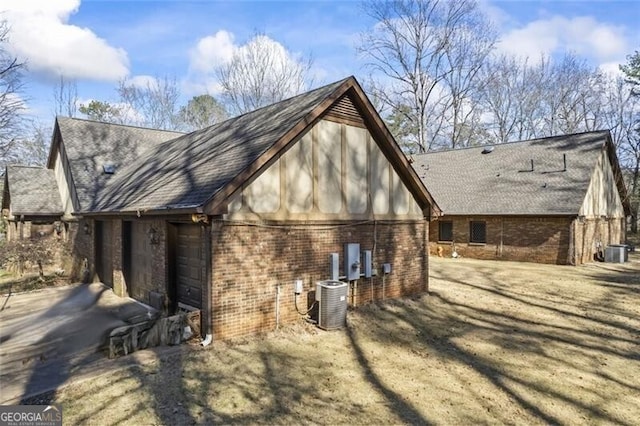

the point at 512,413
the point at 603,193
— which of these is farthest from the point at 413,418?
the point at 603,193

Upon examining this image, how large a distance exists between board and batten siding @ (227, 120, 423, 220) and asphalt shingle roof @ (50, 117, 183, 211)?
931cm

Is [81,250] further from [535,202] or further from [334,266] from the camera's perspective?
[535,202]

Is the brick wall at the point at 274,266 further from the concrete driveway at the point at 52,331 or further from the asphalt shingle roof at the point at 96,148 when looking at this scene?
the asphalt shingle roof at the point at 96,148

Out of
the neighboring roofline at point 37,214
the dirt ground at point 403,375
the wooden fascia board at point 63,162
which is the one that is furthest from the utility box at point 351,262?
the neighboring roofline at point 37,214

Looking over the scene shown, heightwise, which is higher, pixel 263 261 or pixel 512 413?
pixel 263 261

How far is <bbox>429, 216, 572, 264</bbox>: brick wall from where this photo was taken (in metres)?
A: 19.2

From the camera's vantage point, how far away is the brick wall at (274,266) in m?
8.12

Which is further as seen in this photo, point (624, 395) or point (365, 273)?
point (365, 273)

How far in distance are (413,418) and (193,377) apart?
3.45 m

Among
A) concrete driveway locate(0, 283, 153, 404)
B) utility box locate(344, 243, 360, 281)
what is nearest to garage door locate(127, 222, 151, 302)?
concrete driveway locate(0, 283, 153, 404)

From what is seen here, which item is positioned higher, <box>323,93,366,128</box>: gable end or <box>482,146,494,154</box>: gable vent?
<box>482,146,494,154</box>: gable vent

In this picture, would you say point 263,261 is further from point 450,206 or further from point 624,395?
point 450,206

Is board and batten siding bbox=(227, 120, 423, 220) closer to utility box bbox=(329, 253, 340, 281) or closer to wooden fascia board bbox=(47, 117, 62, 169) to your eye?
utility box bbox=(329, 253, 340, 281)

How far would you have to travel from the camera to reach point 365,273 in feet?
35.9
